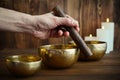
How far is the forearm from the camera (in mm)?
898

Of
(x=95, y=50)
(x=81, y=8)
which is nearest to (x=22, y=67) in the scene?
(x=95, y=50)

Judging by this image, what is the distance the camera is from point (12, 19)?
3.01 ft

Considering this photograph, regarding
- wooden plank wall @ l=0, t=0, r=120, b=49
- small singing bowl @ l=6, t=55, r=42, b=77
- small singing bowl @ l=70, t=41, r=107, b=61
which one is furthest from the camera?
wooden plank wall @ l=0, t=0, r=120, b=49

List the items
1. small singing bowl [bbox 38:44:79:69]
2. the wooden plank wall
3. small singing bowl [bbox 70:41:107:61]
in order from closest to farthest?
1. small singing bowl [bbox 38:44:79:69]
2. small singing bowl [bbox 70:41:107:61]
3. the wooden plank wall

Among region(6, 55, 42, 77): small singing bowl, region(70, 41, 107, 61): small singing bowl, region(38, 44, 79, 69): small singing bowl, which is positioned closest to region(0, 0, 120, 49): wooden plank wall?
region(70, 41, 107, 61): small singing bowl

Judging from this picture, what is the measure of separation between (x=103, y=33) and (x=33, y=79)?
0.64 m

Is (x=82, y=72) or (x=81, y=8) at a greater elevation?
(x=81, y=8)

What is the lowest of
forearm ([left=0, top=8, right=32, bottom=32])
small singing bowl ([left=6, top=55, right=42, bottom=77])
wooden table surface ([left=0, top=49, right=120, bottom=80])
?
wooden table surface ([left=0, top=49, right=120, bottom=80])

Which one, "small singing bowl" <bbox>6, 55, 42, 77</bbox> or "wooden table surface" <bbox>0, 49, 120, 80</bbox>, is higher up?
"small singing bowl" <bbox>6, 55, 42, 77</bbox>

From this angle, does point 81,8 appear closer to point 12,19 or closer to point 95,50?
point 95,50

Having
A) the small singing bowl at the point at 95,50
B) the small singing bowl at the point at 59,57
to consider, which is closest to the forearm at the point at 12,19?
the small singing bowl at the point at 59,57

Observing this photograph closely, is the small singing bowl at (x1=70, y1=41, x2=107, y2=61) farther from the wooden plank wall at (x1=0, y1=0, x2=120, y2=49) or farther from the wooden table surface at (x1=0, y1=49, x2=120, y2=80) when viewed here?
the wooden plank wall at (x1=0, y1=0, x2=120, y2=49)


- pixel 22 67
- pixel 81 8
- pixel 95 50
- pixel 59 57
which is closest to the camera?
pixel 22 67

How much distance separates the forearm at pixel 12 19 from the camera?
898 mm
